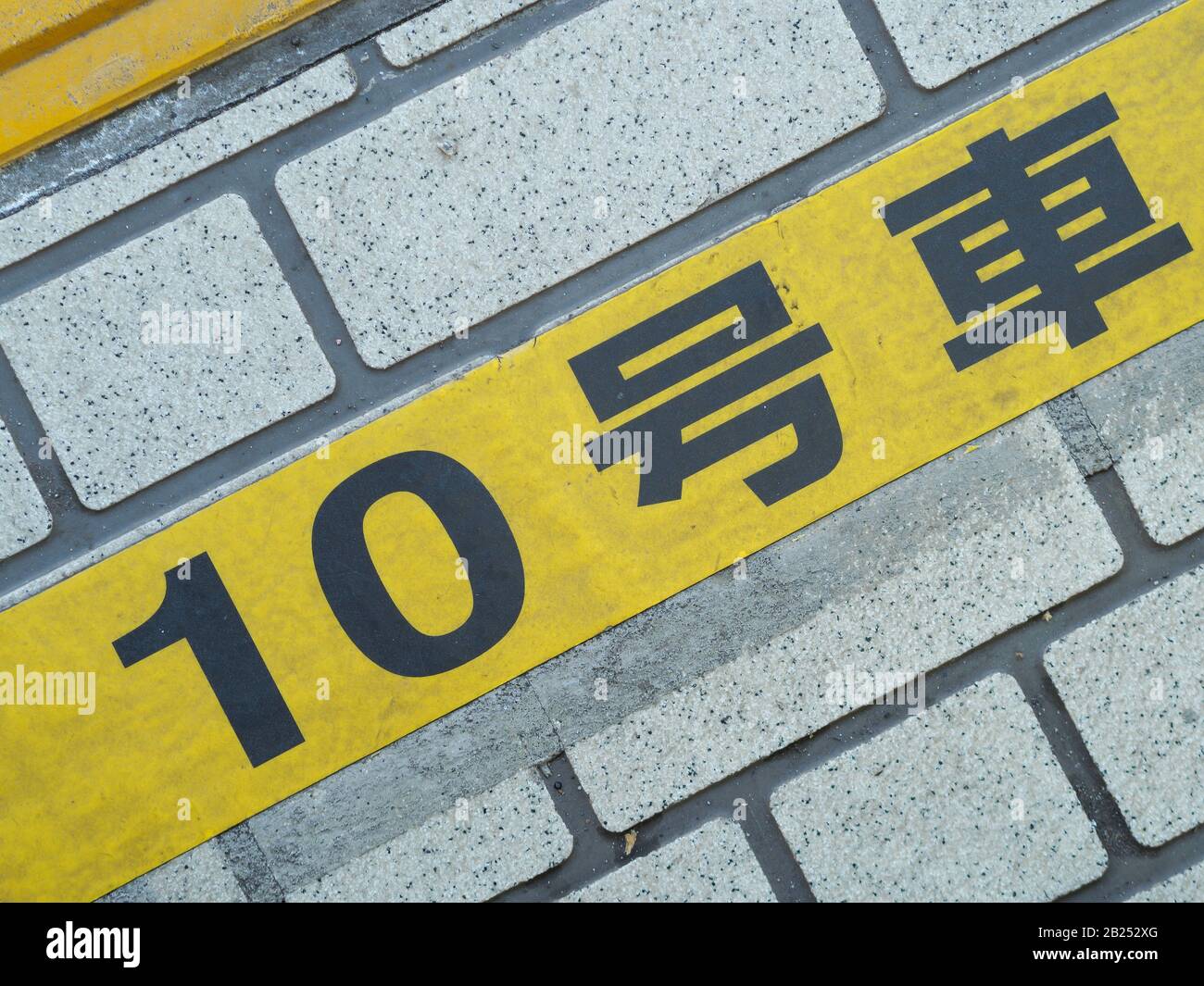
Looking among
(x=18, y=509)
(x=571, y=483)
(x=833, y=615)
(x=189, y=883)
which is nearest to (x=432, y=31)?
(x=571, y=483)

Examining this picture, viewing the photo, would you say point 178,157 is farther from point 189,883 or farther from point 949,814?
point 949,814

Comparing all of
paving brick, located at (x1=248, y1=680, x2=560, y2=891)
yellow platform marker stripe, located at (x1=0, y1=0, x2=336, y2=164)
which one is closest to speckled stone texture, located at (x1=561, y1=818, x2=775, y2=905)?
paving brick, located at (x1=248, y1=680, x2=560, y2=891)

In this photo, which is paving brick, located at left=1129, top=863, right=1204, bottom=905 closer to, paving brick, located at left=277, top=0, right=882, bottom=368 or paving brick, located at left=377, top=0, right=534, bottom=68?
paving brick, located at left=277, top=0, right=882, bottom=368

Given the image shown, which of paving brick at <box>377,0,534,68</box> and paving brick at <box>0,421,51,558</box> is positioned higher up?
paving brick at <box>377,0,534,68</box>

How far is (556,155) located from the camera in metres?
2.16

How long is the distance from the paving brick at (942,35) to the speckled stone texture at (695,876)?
5.69 ft

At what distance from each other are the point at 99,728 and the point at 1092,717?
2164 mm

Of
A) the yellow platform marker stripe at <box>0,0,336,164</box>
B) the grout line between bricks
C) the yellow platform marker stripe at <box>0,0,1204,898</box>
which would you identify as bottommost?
the yellow platform marker stripe at <box>0,0,1204,898</box>

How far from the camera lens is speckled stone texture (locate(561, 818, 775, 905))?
2125mm

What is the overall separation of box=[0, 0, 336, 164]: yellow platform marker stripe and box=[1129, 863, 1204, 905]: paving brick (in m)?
2.65

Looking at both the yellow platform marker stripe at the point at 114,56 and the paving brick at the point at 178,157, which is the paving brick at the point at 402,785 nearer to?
the paving brick at the point at 178,157

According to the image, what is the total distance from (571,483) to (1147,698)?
52.7 inches
